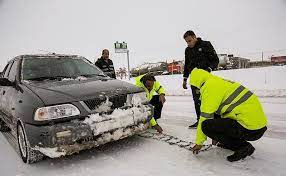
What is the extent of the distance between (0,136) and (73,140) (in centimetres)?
284

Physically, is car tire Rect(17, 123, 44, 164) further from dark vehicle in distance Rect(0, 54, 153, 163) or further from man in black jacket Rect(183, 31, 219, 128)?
man in black jacket Rect(183, 31, 219, 128)

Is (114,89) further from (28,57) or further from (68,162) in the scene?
(28,57)

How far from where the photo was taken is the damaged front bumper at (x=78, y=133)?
298cm

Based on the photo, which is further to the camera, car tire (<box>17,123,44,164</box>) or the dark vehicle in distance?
car tire (<box>17,123,44,164</box>)

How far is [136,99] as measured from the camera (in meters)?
3.75

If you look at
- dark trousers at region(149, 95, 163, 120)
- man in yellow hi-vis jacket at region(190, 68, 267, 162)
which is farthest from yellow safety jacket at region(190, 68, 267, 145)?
dark trousers at region(149, 95, 163, 120)

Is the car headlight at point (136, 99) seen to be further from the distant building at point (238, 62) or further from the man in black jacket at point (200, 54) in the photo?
the distant building at point (238, 62)

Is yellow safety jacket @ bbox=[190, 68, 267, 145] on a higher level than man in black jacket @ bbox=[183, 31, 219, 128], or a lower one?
lower

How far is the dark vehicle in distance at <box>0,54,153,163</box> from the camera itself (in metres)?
3.04

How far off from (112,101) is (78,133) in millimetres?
628

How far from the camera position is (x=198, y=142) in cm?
306

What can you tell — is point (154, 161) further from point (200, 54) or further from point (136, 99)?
point (200, 54)

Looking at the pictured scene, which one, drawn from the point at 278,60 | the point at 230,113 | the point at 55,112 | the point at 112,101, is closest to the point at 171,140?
the point at 112,101

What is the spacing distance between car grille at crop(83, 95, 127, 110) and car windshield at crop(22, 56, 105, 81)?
3.62 ft
